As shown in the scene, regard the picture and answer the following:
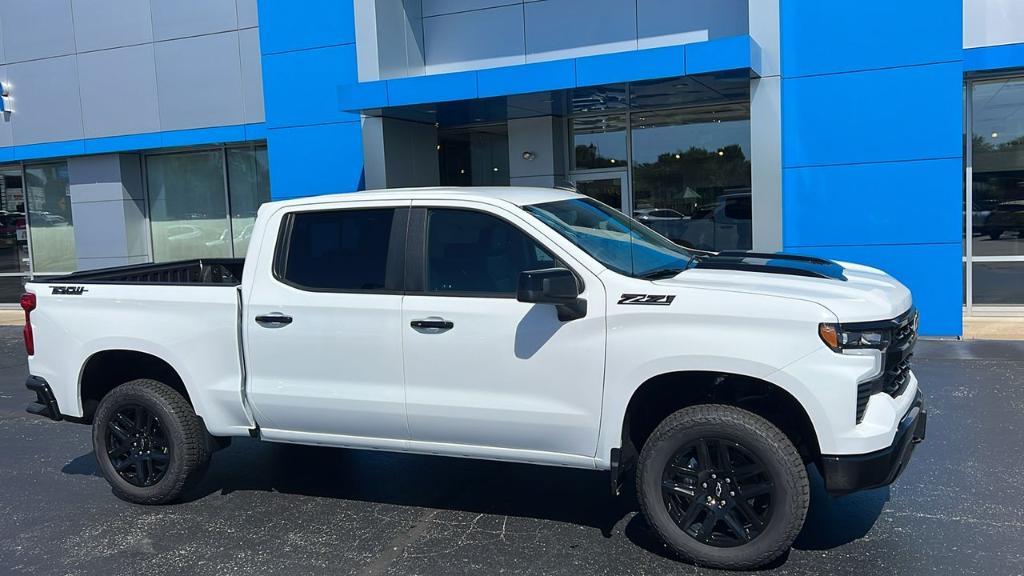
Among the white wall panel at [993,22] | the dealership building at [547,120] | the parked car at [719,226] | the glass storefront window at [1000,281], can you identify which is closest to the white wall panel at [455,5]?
the dealership building at [547,120]

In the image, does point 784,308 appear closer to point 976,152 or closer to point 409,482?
point 409,482

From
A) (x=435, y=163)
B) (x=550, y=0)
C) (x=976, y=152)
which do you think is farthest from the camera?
(x=435, y=163)

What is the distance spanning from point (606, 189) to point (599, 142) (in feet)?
2.45

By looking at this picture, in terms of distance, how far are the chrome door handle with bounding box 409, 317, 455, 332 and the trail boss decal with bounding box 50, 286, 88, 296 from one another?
99.8 inches

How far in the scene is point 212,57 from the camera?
14.8m

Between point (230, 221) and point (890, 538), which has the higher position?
point (230, 221)

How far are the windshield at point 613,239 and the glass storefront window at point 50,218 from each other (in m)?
15.1

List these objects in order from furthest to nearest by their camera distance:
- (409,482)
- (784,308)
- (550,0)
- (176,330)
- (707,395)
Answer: (550,0) < (409,482) < (176,330) < (707,395) < (784,308)

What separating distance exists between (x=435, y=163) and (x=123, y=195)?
20.9 feet

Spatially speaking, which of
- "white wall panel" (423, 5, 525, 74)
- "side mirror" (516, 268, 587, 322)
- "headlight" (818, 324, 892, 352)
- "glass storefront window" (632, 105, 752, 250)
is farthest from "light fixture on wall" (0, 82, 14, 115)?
"headlight" (818, 324, 892, 352)

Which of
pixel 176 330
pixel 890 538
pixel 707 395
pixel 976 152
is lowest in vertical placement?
pixel 890 538

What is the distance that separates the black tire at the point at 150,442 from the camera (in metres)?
5.51

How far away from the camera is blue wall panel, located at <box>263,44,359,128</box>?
1316 cm

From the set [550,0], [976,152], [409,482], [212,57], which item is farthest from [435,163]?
[409,482]
